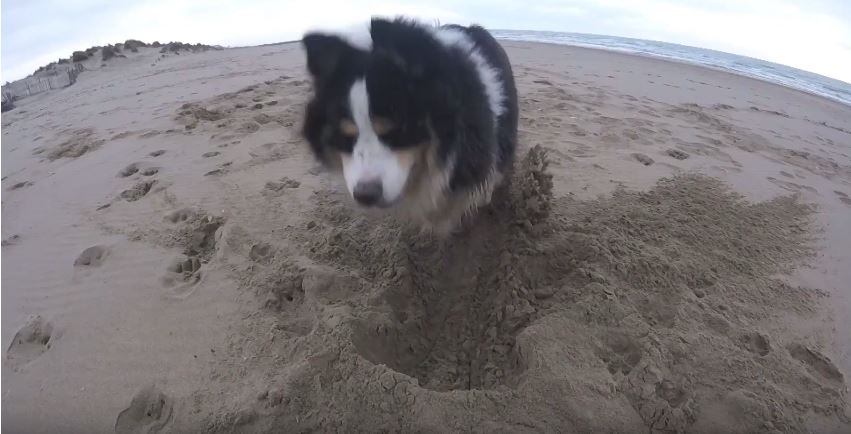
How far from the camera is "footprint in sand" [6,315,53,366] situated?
2141 mm

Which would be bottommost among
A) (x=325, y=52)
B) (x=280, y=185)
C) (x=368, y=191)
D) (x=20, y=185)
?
(x=20, y=185)

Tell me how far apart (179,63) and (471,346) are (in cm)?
899

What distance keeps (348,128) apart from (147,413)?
1.40m

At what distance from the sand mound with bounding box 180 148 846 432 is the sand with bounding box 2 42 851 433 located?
0.4 inches

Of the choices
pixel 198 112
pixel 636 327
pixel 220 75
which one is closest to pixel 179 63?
pixel 220 75

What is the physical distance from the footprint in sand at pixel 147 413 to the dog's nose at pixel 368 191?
1.12 m

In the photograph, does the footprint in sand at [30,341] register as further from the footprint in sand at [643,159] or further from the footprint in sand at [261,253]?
the footprint in sand at [643,159]

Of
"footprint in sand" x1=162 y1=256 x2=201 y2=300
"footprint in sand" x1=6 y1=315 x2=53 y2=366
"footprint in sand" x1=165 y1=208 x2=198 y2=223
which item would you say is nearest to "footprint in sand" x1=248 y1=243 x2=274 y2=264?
"footprint in sand" x1=162 y1=256 x2=201 y2=300

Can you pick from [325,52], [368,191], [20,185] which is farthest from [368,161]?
[20,185]

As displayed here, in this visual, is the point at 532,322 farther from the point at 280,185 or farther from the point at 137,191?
the point at 137,191

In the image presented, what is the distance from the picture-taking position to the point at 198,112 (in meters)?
5.01

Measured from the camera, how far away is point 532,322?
2219 millimetres

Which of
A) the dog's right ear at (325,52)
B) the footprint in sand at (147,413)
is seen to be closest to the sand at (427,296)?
the footprint in sand at (147,413)

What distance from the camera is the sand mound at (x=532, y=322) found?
1.81m
